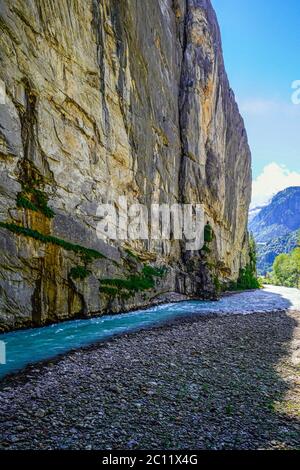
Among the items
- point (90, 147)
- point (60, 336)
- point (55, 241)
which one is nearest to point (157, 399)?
point (60, 336)

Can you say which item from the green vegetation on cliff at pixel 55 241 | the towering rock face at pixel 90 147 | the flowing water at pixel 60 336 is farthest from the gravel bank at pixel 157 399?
the green vegetation on cliff at pixel 55 241

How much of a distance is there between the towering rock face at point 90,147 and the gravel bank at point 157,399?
942 centimetres

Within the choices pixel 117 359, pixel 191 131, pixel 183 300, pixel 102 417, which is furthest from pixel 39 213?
pixel 191 131

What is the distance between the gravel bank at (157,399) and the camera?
350 inches

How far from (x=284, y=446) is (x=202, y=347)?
1078 cm

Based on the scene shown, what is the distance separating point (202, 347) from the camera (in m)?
19.5

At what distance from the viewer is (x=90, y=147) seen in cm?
3291

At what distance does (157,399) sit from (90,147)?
2728cm

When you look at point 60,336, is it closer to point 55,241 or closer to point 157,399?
point 55,241

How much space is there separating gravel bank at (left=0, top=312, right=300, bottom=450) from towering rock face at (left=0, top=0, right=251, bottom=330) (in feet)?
30.9

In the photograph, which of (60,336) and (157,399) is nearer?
(157,399)

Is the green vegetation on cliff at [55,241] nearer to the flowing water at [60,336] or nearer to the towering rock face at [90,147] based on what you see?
the towering rock face at [90,147]

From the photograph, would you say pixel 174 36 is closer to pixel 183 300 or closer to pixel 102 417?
pixel 183 300

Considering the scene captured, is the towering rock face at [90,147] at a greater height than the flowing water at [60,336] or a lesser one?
greater
